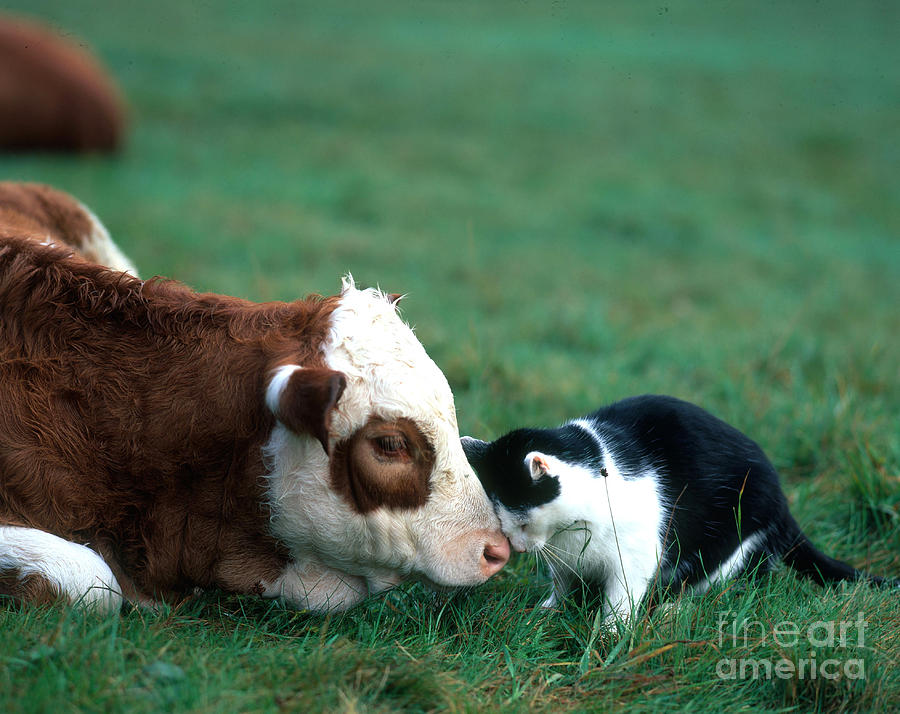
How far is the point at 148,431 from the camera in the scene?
3.49 m

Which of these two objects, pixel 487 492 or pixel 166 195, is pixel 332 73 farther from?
pixel 487 492

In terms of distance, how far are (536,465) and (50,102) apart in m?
12.2

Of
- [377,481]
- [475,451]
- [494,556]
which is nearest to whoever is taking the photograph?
[377,481]

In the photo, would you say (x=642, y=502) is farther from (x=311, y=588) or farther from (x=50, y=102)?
(x=50, y=102)

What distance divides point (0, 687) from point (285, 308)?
5.41 ft

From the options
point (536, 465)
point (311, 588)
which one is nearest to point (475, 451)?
point (536, 465)

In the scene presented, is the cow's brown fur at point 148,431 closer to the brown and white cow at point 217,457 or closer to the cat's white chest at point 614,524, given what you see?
the brown and white cow at point 217,457

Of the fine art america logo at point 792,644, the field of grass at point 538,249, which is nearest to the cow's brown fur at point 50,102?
the field of grass at point 538,249

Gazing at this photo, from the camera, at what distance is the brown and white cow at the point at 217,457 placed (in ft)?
11.1

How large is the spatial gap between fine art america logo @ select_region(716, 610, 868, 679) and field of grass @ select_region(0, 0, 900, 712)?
23mm

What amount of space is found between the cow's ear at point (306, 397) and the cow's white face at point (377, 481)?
15 mm

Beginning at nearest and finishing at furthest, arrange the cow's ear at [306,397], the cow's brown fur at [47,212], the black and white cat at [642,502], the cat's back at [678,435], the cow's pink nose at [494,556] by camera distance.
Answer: the cow's ear at [306,397]
the cow's pink nose at [494,556]
the black and white cat at [642,502]
the cat's back at [678,435]
the cow's brown fur at [47,212]

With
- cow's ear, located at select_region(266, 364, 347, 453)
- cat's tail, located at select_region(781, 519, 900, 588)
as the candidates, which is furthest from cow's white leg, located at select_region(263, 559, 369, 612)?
cat's tail, located at select_region(781, 519, 900, 588)

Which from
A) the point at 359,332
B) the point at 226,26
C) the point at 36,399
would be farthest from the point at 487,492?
the point at 226,26
